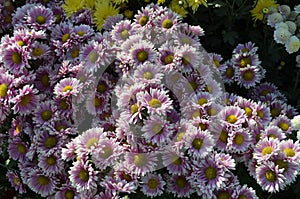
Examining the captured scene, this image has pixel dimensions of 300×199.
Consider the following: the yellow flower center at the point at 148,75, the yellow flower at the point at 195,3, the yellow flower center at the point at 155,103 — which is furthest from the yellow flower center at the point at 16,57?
the yellow flower at the point at 195,3

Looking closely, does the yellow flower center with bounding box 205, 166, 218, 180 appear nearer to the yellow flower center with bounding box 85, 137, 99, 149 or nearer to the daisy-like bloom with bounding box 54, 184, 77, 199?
the yellow flower center with bounding box 85, 137, 99, 149

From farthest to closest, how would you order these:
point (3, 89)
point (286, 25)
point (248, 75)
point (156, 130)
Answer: point (286, 25) → point (248, 75) → point (3, 89) → point (156, 130)

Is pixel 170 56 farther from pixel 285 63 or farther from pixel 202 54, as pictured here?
pixel 285 63

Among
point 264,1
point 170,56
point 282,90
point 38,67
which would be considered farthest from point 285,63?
point 38,67

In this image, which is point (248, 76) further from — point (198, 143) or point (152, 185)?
point (152, 185)

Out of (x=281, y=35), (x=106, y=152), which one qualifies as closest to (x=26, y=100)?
(x=106, y=152)

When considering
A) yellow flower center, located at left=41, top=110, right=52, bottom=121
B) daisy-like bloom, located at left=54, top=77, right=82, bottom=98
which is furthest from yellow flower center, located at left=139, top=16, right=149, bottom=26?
yellow flower center, located at left=41, top=110, right=52, bottom=121
